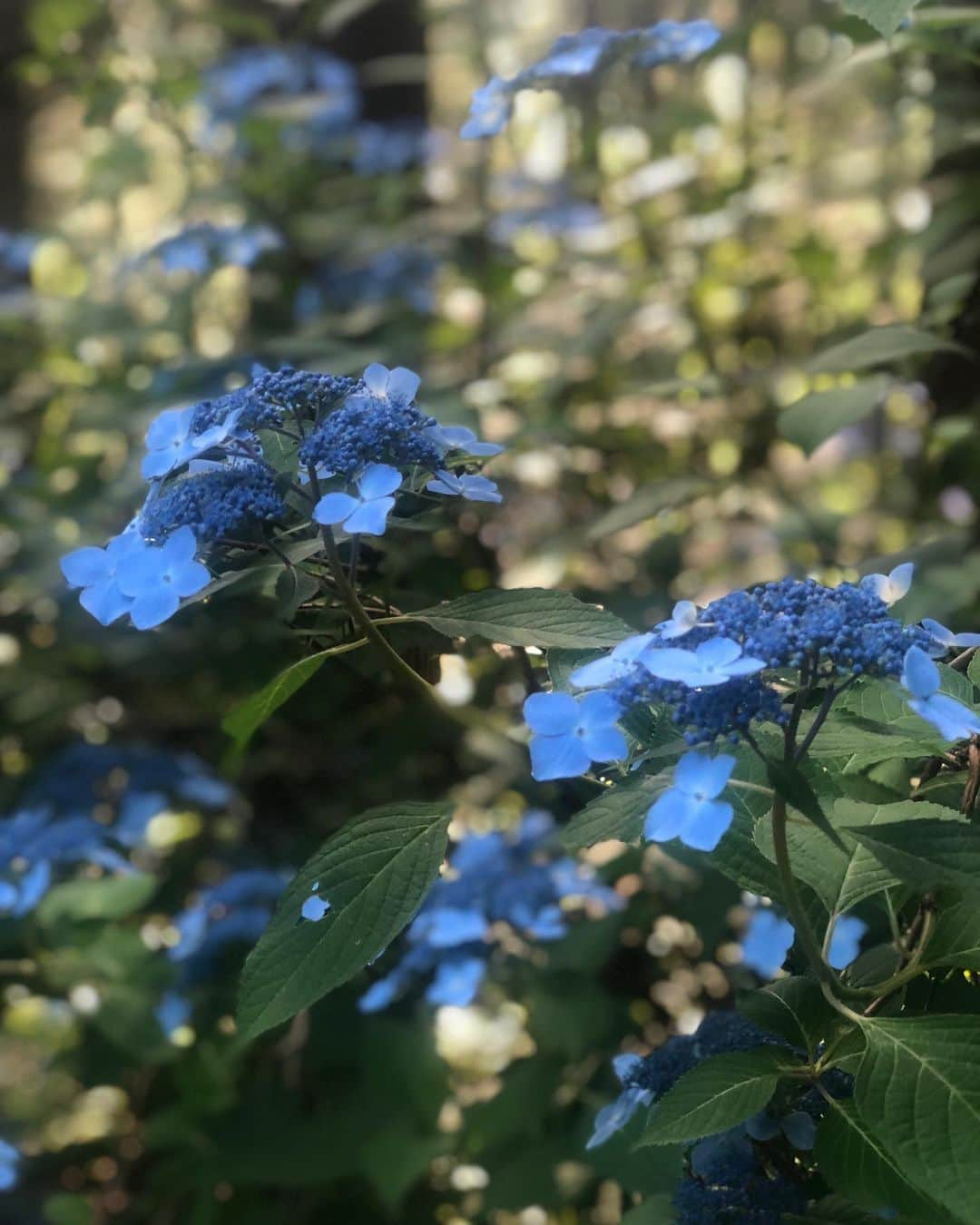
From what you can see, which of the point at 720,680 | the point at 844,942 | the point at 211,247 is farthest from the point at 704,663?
the point at 211,247

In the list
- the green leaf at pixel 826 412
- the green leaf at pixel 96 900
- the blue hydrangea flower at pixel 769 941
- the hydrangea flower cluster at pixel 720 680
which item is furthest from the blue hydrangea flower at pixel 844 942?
the green leaf at pixel 96 900

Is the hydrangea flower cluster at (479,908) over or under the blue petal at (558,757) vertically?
under

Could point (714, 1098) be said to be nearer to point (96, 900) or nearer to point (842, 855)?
point (842, 855)

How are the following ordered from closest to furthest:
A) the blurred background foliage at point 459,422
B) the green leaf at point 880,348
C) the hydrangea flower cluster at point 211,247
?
the green leaf at point 880,348 → the blurred background foliage at point 459,422 → the hydrangea flower cluster at point 211,247

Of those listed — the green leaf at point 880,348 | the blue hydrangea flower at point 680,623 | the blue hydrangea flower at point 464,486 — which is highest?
the blue hydrangea flower at point 680,623

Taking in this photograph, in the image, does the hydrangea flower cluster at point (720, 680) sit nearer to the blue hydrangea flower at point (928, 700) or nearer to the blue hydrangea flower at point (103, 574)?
the blue hydrangea flower at point (928, 700)

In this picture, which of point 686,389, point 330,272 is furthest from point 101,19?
point 686,389

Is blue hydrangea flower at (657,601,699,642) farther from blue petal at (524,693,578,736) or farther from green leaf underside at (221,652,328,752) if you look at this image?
green leaf underside at (221,652,328,752)

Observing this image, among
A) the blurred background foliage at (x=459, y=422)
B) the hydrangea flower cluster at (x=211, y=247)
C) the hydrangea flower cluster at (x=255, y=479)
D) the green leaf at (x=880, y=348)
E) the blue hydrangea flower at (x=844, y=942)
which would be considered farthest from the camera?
the hydrangea flower cluster at (x=211, y=247)
